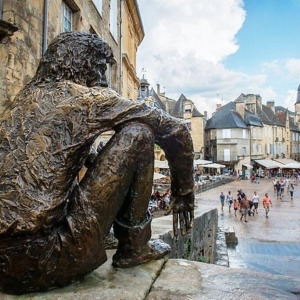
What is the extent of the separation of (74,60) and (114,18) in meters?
14.8

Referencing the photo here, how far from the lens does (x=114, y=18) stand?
1560 centimetres

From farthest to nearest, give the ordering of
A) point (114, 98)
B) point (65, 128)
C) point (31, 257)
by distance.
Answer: point (114, 98)
point (65, 128)
point (31, 257)

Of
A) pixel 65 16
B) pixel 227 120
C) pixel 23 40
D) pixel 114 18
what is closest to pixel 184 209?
pixel 23 40

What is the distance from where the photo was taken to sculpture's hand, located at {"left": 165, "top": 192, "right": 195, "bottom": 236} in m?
2.20

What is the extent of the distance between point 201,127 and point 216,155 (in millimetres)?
4876

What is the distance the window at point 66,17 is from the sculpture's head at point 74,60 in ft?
28.1

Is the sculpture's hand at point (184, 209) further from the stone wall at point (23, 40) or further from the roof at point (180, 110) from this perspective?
the roof at point (180, 110)

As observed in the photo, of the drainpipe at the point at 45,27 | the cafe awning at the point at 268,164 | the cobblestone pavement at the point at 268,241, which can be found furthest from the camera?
the cafe awning at the point at 268,164

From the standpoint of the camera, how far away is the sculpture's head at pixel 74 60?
1.96m

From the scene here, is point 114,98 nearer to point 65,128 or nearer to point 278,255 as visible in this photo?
point 65,128

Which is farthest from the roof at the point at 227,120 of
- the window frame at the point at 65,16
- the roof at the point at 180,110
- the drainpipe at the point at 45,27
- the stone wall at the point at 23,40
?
the drainpipe at the point at 45,27

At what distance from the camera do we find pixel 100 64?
82.6 inches

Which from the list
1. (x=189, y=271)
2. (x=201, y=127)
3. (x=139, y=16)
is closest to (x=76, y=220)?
(x=189, y=271)

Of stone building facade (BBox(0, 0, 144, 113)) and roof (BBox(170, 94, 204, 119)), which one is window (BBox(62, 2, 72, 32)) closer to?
stone building facade (BBox(0, 0, 144, 113))
